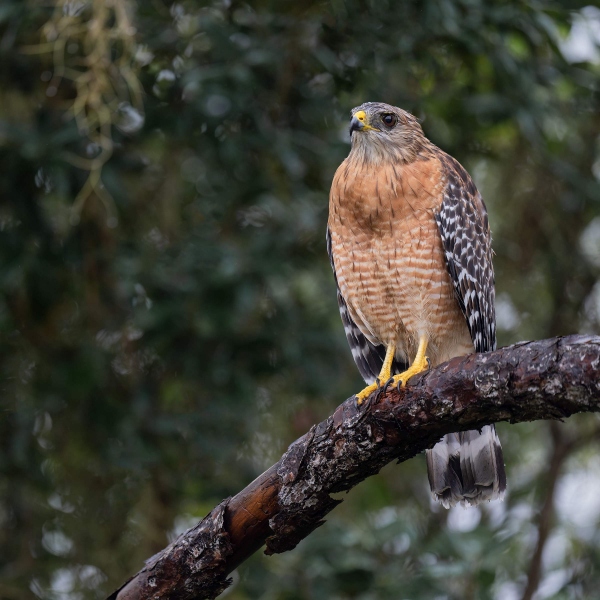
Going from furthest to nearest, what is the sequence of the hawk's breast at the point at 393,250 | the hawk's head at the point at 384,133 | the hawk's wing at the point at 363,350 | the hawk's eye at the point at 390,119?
the hawk's wing at the point at 363,350 < the hawk's eye at the point at 390,119 < the hawk's head at the point at 384,133 < the hawk's breast at the point at 393,250

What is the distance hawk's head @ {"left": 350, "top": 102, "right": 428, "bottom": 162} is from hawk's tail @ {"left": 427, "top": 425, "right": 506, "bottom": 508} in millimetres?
Result: 1281

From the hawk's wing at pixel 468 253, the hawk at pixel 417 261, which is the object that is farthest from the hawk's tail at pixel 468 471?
the hawk's wing at pixel 468 253

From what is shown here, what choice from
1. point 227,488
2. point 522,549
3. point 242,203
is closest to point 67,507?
point 227,488

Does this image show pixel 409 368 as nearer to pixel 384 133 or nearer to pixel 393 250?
pixel 393 250

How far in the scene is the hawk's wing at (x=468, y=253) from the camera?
410cm

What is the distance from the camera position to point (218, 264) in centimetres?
454

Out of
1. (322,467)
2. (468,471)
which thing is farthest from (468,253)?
(322,467)

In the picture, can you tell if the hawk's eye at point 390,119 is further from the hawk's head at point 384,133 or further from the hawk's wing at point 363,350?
the hawk's wing at point 363,350

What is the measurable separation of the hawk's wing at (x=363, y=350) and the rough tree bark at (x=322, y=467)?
145 centimetres

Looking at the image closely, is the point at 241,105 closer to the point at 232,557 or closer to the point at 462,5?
the point at 462,5

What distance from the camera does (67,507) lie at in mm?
5395

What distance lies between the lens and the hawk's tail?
3.82 m

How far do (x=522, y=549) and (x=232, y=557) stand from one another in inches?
140

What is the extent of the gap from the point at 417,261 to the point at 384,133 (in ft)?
2.07
